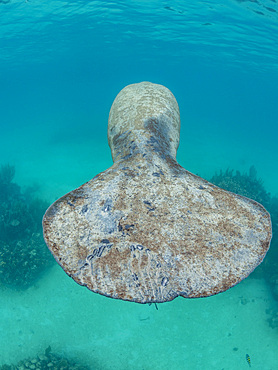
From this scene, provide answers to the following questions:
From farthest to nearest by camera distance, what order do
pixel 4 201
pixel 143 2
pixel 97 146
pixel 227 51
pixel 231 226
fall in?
pixel 227 51 → pixel 97 146 → pixel 143 2 → pixel 4 201 → pixel 231 226

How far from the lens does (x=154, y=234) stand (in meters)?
2.30

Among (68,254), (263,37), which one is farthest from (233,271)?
(263,37)

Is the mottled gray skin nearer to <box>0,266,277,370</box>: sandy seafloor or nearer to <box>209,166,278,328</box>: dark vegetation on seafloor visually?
<box>0,266,277,370</box>: sandy seafloor

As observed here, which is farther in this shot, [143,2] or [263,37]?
[263,37]

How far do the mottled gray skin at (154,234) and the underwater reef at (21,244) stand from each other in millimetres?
9577

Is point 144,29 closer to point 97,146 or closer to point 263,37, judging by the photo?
point 263,37

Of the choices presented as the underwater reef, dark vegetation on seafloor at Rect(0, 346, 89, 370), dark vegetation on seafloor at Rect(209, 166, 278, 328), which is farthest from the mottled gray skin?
dark vegetation on seafloor at Rect(209, 166, 278, 328)

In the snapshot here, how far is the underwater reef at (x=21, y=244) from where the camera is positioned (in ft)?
34.5

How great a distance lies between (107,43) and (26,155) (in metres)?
23.7

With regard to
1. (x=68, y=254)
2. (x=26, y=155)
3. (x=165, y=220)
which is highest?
(x=165, y=220)

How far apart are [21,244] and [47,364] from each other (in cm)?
493

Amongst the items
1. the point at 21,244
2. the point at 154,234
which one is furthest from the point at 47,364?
the point at 154,234

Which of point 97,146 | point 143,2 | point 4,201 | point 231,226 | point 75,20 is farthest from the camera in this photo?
point 75,20

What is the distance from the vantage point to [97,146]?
2303cm
